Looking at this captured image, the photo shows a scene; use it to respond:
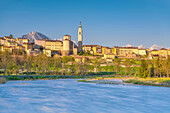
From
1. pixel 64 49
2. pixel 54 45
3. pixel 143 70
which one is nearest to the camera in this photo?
pixel 143 70

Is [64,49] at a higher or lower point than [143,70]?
higher

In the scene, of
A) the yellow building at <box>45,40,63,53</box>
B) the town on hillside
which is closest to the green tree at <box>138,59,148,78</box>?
the town on hillside

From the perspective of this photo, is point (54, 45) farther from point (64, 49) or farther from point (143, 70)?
point (143, 70)

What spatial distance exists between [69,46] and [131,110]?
11865 cm

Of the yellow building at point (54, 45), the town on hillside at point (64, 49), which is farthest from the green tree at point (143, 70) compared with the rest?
the yellow building at point (54, 45)

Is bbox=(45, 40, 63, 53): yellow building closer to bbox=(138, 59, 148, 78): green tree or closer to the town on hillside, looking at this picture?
the town on hillside

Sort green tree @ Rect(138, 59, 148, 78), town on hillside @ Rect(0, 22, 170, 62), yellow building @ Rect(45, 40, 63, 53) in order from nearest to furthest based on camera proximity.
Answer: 1. green tree @ Rect(138, 59, 148, 78)
2. town on hillside @ Rect(0, 22, 170, 62)
3. yellow building @ Rect(45, 40, 63, 53)

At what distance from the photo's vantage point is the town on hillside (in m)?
124

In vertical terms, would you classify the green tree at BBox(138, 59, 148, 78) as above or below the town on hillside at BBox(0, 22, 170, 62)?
below

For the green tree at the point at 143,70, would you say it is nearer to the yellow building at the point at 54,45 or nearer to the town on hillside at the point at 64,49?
the town on hillside at the point at 64,49

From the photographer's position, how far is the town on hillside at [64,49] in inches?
4862

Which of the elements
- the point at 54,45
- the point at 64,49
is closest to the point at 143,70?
the point at 64,49

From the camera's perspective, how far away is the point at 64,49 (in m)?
136

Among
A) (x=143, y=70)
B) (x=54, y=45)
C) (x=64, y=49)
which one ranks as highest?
(x=54, y=45)
